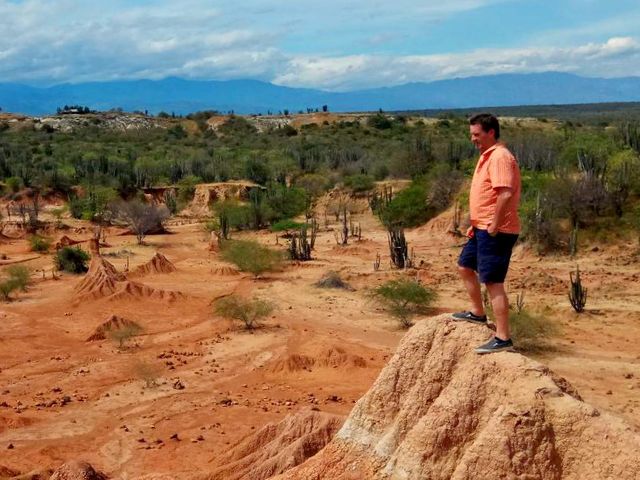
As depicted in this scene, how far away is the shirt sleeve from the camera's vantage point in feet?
16.8

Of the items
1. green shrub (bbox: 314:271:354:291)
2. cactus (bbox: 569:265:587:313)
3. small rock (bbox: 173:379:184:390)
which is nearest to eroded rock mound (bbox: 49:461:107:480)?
small rock (bbox: 173:379:184:390)

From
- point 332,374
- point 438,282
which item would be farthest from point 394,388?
point 438,282

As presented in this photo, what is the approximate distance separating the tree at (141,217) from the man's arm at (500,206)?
2705 cm

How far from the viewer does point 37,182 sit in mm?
41375

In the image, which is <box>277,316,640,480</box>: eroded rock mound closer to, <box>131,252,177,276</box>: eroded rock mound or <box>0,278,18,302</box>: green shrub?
<box>0,278,18,302</box>: green shrub

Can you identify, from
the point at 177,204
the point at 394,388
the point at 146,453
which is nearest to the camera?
the point at 394,388

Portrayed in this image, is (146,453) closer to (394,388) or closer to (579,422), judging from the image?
(394,388)

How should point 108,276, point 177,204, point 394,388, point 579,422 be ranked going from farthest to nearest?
point 177,204
point 108,276
point 394,388
point 579,422

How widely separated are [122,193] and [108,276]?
67.3 feet

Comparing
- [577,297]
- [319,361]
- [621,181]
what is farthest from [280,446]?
[621,181]

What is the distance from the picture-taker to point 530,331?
1519cm

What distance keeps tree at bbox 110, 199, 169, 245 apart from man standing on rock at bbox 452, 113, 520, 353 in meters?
26.9

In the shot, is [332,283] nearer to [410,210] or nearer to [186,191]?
[410,210]

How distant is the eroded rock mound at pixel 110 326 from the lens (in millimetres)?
17031
